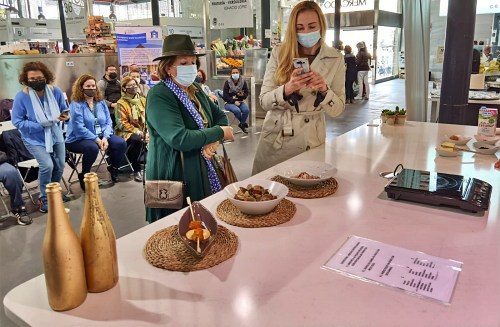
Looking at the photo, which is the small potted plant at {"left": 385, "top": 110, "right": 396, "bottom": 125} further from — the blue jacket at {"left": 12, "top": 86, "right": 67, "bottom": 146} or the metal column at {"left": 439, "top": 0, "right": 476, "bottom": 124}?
the blue jacket at {"left": 12, "top": 86, "right": 67, "bottom": 146}

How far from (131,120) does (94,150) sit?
770 mm

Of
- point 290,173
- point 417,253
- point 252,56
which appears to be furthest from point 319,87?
point 252,56

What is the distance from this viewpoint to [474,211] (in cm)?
151

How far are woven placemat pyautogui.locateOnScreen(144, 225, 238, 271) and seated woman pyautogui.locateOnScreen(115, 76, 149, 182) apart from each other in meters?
4.02

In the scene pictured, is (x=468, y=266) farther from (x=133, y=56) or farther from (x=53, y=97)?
(x=133, y=56)

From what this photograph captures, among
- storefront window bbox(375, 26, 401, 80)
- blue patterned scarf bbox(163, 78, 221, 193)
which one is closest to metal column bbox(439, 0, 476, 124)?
blue patterned scarf bbox(163, 78, 221, 193)

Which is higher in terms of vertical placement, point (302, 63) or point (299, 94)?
point (302, 63)

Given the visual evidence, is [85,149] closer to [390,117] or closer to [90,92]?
[90,92]

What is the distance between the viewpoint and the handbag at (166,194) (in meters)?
2.04

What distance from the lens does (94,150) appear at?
4797 millimetres

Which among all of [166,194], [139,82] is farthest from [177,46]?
[139,82]

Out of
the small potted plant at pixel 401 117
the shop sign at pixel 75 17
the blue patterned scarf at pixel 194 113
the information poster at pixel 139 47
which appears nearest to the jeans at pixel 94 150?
the information poster at pixel 139 47

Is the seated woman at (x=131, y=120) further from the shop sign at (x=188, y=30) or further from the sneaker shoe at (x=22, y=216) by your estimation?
the shop sign at (x=188, y=30)

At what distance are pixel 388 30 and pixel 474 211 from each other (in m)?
18.3
